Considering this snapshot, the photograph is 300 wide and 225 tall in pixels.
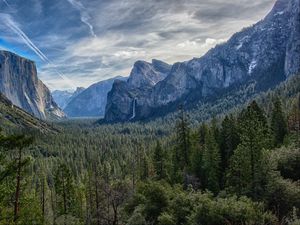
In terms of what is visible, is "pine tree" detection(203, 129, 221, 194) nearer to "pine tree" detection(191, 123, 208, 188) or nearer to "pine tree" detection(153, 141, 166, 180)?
"pine tree" detection(191, 123, 208, 188)

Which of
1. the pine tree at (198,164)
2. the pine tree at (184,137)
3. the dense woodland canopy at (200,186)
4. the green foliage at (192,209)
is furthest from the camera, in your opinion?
the pine tree at (184,137)

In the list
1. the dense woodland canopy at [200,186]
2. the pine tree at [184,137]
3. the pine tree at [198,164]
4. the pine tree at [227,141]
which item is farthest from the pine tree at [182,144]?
the pine tree at [227,141]

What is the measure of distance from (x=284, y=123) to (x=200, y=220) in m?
46.5

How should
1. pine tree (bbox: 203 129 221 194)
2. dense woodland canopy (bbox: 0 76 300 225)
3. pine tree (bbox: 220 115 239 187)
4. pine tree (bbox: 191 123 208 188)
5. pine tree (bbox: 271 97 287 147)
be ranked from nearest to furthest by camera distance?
dense woodland canopy (bbox: 0 76 300 225) < pine tree (bbox: 203 129 221 194) < pine tree (bbox: 191 123 208 188) < pine tree (bbox: 220 115 239 187) < pine tree (bbox: 271 97 287 147)

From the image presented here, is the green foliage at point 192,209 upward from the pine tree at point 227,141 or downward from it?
downward

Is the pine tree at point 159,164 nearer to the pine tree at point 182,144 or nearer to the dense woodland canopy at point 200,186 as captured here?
the dense woodland canopy at point 200,186

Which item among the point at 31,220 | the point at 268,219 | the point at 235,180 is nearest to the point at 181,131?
the point at 235,180

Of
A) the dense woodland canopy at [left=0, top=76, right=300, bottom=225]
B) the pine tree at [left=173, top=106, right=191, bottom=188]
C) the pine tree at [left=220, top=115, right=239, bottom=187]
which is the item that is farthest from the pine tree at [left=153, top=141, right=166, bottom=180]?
the pine tree at [left=220, top=115, right=239, bottom=187]

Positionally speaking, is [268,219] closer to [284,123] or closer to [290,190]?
[290,190]

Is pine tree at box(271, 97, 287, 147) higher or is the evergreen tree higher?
pine tree at box(271, 97, 287, 147)

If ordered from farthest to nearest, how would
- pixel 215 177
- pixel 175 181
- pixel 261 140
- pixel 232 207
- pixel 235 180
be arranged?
1. pixel 175 181
2. pixel 215 177
3. pixel 235 180
4. pixel 261 140
5. pixel 232 207

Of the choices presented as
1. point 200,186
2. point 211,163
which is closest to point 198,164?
point 200,186

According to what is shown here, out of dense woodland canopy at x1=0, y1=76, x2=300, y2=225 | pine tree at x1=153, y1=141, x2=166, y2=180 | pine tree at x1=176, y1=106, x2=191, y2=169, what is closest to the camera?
dense woodland canopy at x1=0, y1=76, x2=300, y2=225

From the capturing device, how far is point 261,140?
5431cm
